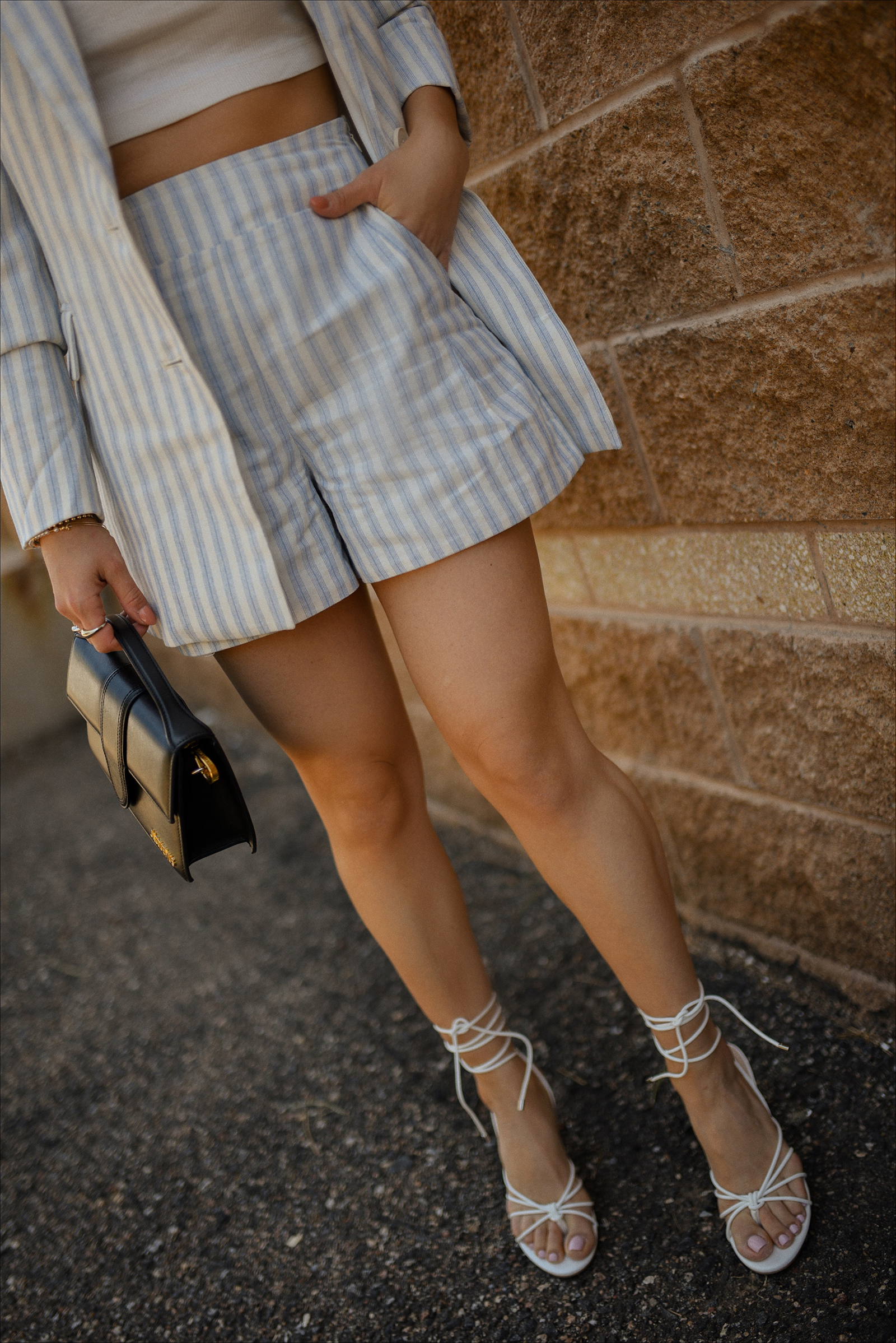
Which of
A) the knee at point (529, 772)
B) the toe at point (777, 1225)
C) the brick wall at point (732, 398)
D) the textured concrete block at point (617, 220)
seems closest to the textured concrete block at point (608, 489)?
the brick wall at point (732, 398)

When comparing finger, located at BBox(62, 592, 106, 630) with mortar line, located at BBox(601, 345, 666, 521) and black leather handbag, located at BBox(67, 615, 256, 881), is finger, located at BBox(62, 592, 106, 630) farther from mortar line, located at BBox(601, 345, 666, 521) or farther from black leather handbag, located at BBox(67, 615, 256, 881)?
mortar line, located at BBox(601, 345, 666, 521)

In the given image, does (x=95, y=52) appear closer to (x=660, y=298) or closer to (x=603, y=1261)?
(x=660, y=298)

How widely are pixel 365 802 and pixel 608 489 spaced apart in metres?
0.77

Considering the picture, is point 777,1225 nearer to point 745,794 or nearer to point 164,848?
point 745,794

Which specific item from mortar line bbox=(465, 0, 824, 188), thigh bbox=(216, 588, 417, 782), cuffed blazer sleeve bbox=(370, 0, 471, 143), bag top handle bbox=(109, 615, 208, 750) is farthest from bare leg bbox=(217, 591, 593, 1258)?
mortar line bbox=(465, 0, 824, 188)

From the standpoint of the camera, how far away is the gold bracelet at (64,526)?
3.81 feet

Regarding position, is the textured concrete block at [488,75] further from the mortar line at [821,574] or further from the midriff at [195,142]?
the mortar line at [821,574]

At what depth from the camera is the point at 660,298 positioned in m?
1.51

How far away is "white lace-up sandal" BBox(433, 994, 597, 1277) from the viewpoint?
143 centimetres

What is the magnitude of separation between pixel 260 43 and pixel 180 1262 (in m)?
1.80

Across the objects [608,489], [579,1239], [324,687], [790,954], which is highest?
[324,687]

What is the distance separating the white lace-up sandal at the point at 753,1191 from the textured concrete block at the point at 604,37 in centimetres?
125

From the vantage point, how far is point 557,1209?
4.77ft

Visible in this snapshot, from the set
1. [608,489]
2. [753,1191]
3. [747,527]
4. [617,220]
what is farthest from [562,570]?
[753,1191]
